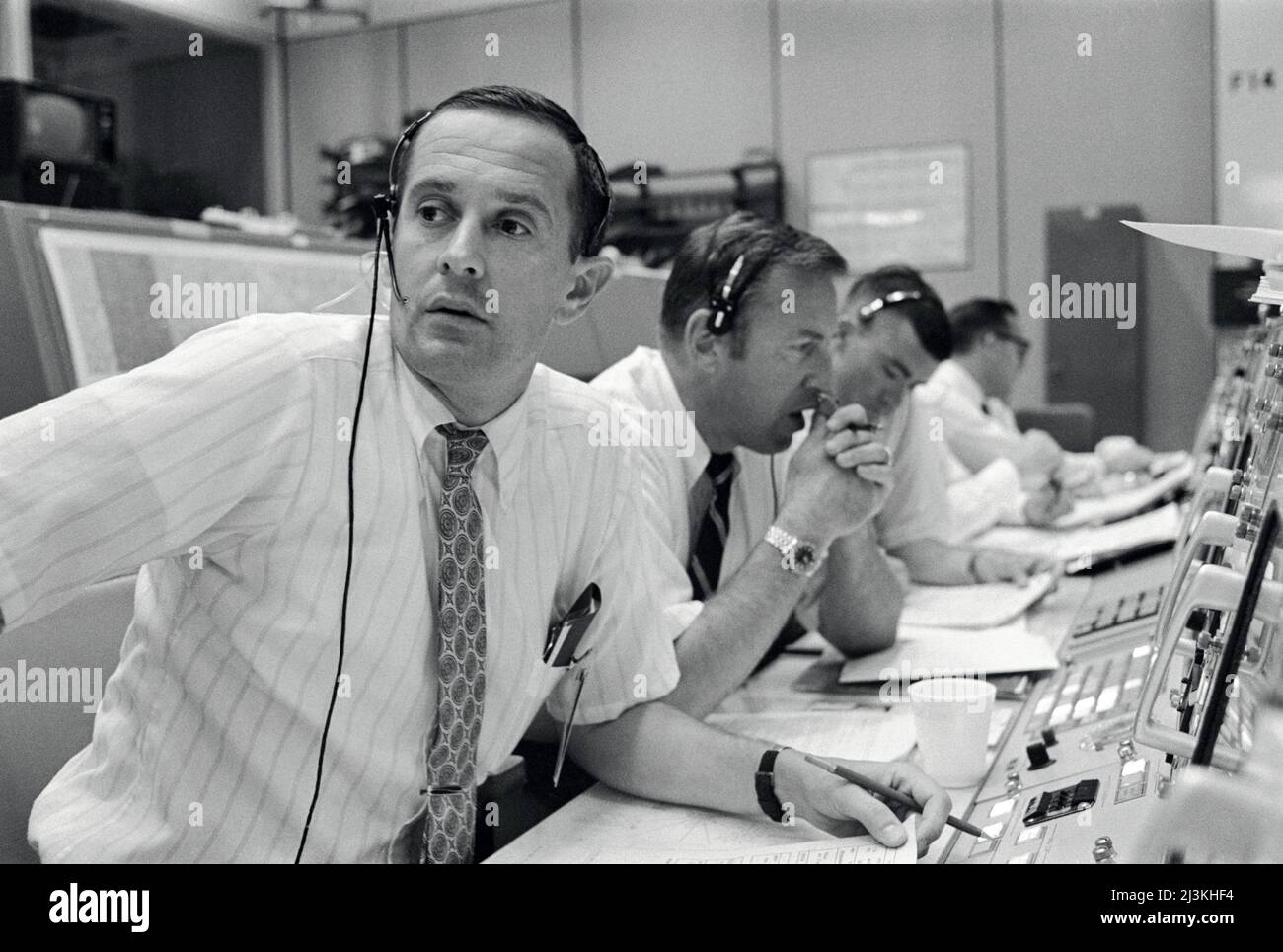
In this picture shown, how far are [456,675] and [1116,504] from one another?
2.48 metres

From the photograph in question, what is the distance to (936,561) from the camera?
216 cm

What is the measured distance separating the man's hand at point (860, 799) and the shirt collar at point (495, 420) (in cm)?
35

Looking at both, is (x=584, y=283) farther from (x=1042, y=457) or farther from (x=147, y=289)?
(x=1042, y=457)

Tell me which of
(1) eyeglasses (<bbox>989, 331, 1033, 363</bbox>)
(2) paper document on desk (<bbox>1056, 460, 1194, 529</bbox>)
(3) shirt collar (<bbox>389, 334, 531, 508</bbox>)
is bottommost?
(2) paper document on desk (<bbox>1056, 460, 1194, 529</bbox>)

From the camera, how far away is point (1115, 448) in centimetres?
380

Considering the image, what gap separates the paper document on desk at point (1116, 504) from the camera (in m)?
2.78

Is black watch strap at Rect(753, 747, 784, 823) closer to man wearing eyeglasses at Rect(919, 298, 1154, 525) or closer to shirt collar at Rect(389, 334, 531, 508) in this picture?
shirt collar at Rect(389, 334, 531, 508)

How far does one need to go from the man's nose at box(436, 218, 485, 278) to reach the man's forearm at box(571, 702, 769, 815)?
456mm

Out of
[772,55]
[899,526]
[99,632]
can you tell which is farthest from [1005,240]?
[99,632]

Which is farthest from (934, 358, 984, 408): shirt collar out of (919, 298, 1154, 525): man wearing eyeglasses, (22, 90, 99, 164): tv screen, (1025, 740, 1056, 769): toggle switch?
(1025, 740, 1056, 769): toggle switch

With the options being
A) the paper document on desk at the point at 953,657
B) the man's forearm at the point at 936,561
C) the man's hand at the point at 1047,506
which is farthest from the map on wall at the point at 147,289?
the man's hand at the point at 1047,506

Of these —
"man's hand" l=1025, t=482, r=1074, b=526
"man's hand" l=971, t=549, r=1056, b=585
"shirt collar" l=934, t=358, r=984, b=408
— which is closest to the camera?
"man's hand" l=971, t=549, r=1056, b=585

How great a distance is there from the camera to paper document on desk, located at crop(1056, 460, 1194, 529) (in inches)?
109

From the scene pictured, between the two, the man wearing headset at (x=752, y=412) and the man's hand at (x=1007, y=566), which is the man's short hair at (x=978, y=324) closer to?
the man's hand at (x=1007, y=566)
